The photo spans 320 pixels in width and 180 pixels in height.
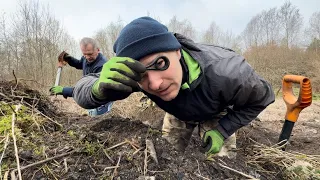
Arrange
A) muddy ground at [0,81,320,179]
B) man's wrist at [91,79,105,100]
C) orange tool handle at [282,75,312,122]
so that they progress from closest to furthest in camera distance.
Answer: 1. muddy ground at [0,81,320,179]
2. man's wrist at [91,79,105,100]
3. orange tool handle at [282,75,312,122]

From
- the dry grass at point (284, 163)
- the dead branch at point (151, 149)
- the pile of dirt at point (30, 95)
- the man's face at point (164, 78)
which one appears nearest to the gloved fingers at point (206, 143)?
the dry grass at point (284, 163)

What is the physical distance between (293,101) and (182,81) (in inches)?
63.9

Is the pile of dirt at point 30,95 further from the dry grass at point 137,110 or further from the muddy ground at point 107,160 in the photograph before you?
the dry grass at point 137,110

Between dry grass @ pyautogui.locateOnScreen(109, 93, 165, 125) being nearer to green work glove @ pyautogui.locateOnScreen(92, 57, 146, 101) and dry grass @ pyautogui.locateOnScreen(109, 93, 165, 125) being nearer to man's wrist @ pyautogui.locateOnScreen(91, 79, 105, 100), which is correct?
man's wrist @ pyautogui.locateOnScreen(91, 79, 105, 100)

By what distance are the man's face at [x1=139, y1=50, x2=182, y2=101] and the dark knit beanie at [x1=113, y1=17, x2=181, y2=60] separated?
0.04 metres

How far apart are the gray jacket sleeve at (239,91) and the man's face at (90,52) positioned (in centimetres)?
314

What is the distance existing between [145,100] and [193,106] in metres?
3.50

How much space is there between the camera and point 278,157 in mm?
2064

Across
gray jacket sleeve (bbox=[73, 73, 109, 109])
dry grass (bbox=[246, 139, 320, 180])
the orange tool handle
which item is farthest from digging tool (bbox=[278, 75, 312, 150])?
gray jacket sleeve (bbox=[73, 73, 109, 109])

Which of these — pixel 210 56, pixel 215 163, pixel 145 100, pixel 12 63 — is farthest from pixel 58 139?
pixel 12 63

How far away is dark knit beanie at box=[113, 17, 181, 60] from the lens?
158 centimetres

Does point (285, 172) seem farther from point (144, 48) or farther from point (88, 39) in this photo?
point (88, 39)

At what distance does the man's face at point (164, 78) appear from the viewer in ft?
5.16

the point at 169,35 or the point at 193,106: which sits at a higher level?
the point at 169,35
